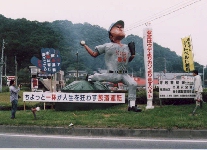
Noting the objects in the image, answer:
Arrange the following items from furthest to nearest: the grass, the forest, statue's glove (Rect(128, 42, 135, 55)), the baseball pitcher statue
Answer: the forest < statue's glove (Rect(128, 42, 135, 55)) < the baseball pitcher statue < the grass

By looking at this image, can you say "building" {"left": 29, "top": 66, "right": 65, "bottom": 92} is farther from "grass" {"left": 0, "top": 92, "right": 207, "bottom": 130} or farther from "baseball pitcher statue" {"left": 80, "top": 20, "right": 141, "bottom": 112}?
"grass" {"left": 0, "top": 92, "right": 207, "bottom": 130}

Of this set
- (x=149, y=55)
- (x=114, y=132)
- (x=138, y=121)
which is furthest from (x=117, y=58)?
(x=114, y=132)

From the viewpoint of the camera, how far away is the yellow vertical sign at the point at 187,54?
17531mm

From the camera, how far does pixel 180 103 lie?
14680mm

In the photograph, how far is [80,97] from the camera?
13242 millimetres

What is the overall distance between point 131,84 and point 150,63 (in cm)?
117

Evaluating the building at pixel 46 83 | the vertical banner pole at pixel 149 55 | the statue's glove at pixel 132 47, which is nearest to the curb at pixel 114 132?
the vertical banner pole at pixel 149 55

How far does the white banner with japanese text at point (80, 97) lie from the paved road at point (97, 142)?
4.29m

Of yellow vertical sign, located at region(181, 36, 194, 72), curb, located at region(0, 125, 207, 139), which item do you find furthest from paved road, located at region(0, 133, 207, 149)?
yellow vertical sign, located at region(181, 36, 194, 72)

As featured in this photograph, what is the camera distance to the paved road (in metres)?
7.45

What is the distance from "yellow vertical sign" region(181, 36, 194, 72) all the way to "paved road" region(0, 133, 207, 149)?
945 centimetres

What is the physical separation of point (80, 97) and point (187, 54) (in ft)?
24.3

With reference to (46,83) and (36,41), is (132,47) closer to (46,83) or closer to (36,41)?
(46,83)

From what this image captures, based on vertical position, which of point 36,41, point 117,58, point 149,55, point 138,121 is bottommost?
point 138,121
